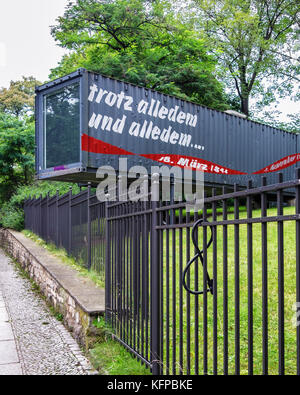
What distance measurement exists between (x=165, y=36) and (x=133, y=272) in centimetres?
2314

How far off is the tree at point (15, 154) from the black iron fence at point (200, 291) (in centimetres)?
1774

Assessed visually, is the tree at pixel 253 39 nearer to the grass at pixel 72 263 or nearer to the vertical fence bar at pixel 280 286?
the grass at pixel 72 263

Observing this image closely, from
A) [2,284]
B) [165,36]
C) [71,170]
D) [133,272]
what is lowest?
[2,284]

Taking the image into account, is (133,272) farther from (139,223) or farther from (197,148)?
(197,148)

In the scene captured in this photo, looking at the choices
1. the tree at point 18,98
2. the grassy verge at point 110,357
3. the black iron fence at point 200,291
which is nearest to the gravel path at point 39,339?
the grassy verge at point 110,357

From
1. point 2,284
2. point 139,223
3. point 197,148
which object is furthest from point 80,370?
point 197,148

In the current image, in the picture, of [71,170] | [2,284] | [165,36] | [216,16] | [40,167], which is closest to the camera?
[2,284]

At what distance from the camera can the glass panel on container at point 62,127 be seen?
11.1 meters

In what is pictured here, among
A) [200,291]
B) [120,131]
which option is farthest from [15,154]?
[200,291]

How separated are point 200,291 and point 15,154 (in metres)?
22.0

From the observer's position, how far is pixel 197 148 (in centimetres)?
1368

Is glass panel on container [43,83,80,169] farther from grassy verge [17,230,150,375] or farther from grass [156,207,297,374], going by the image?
grassy verge [17,230,150,375]

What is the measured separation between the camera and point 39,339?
5.30m

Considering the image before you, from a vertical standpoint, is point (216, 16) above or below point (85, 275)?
above
